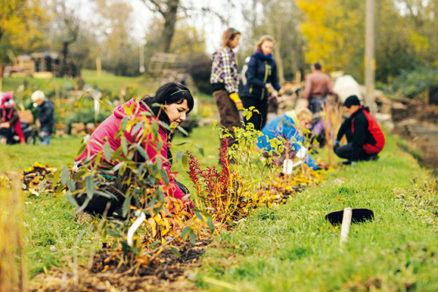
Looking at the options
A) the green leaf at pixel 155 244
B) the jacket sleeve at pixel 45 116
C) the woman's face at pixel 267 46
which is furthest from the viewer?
the jacket sleeve at pixel 45 116

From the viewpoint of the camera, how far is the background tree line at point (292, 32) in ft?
79.3

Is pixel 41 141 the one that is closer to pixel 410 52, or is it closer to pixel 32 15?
pixel 32 15

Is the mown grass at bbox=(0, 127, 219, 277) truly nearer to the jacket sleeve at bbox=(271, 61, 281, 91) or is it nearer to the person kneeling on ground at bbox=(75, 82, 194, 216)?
the person kneeling on ground at bbox=(75, 82, 194, 216)

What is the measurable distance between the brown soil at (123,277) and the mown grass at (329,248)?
0.15 m

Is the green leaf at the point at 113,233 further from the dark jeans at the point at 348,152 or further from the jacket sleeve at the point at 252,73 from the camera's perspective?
the dark jeans at the point at 348,152

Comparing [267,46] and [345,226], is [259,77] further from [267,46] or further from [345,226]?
→ [345,226]

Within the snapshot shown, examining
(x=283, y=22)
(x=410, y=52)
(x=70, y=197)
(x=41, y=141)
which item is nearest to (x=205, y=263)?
(x=70, y=197)

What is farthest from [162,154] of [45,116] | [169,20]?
[169,20]

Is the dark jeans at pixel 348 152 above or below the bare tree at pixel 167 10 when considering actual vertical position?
below

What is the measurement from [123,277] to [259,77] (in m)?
4.97

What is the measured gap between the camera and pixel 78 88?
878 inches

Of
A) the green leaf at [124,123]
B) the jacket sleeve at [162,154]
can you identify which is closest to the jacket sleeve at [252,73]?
the jacket sleeve at [162,154]

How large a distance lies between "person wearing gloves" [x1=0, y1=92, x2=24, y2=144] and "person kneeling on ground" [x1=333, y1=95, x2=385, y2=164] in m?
6.67

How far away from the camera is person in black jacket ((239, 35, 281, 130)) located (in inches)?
280
